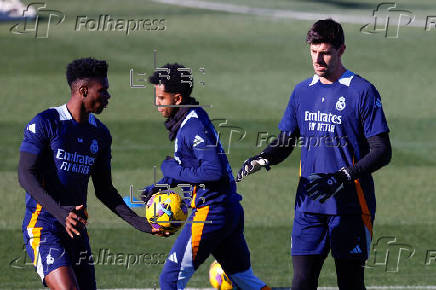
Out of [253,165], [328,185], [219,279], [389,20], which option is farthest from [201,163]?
[389,20]

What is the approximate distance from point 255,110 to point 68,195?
14603 millimetres

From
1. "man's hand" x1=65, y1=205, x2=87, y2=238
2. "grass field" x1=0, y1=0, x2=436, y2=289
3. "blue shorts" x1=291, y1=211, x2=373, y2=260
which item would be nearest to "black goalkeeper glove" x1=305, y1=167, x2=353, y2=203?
"blue shorts" x1=291, y1=211, x2=373, y2=260

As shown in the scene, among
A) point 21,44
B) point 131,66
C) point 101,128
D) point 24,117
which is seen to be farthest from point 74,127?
point 21,44

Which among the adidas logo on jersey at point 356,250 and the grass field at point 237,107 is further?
the grass field at point 237,107

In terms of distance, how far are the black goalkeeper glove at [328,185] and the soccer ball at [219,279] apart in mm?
2760

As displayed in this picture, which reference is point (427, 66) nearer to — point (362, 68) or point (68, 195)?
point (362, 68)

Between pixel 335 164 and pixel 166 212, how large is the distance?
1501mm

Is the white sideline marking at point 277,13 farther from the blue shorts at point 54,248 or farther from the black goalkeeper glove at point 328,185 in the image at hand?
the blue shorts at point 54,248

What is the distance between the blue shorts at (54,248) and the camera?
Result: 314 inches

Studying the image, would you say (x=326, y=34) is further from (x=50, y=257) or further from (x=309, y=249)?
(x=50, y=257)

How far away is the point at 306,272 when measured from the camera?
8.11 metres

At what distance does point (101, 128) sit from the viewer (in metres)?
8.45

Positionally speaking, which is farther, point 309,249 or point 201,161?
point 201,161

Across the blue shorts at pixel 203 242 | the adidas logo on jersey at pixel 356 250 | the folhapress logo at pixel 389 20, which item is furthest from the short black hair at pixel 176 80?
the folhapress logo at pixel 389 20
